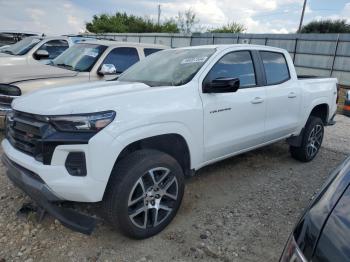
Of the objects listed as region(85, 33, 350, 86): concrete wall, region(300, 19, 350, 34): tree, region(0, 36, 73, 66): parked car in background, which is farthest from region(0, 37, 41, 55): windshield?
region(300, 19, 350, 34): tree

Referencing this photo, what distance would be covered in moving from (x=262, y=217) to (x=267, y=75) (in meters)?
1.87

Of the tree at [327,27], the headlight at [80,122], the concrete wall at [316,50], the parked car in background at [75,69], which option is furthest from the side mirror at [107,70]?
the tree at [327,27]

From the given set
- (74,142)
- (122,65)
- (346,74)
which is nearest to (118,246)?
(74,142)

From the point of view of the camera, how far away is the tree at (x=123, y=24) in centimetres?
4453

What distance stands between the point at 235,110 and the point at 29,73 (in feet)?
12.7

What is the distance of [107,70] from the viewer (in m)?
5.87

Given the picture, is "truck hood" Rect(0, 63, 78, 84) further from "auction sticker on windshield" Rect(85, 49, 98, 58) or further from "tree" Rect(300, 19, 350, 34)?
"tree" Rect(300, 19, 350, 34)

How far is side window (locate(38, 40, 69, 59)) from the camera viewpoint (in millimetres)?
8865

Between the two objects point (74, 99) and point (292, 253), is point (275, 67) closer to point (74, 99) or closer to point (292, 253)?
point (74, 99)

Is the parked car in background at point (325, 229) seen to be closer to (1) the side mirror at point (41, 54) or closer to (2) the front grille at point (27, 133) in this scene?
(2) the front grille at point (27, 133)

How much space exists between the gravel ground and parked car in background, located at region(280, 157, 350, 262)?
4.88ft

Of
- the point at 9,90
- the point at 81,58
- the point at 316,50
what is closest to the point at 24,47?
the point at 81,58

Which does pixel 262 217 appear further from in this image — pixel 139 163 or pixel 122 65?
pixel 122 65

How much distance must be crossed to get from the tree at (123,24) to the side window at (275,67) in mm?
39527
